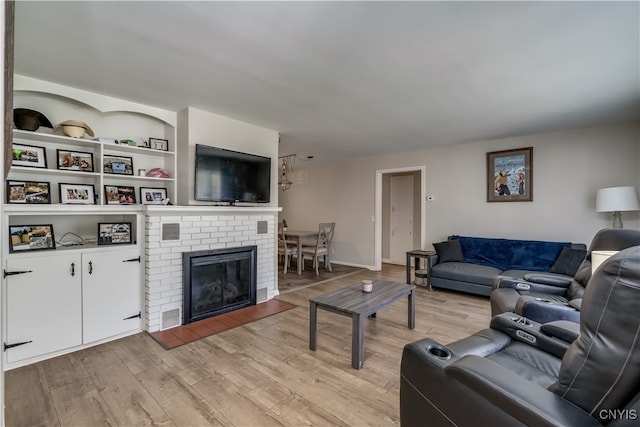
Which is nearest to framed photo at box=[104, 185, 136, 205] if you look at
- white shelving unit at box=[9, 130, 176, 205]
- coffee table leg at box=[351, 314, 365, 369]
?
white shelving unit at box=[9, 130, 176, 205]

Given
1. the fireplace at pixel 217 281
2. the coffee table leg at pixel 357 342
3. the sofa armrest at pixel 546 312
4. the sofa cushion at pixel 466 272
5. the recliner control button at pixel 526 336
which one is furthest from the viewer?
the sofa cushion at pixel 466 272

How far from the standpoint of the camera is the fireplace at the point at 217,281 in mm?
3168

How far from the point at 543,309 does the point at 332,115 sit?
2724 mm

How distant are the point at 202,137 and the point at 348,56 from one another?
2.01m

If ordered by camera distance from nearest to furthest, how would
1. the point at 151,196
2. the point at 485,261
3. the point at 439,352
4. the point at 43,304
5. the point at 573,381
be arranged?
the point at 573,381, the point at 439,352, the point at 43,304, the point at 151,196, the point at 485,261

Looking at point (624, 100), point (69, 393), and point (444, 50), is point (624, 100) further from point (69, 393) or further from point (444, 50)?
point (69, 393)

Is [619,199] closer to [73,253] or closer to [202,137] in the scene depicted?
[202,137]

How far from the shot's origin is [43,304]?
7.77ft

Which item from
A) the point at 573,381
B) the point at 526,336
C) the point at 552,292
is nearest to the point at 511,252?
the point at 552,292

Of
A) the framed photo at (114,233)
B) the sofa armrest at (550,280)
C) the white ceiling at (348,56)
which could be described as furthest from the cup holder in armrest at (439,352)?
the framed photo at (114,233)

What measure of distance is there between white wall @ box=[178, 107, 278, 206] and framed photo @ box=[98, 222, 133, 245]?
0.62 m

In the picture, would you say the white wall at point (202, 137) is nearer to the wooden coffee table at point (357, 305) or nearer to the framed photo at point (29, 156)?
the framed photo at point (29, 156)

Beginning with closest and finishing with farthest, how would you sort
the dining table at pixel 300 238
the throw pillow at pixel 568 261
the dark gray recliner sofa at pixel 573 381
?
the dark gray recliner sofa at pixel 573 381 → the throw pillow at pixel 568 261 → the dining table at pixel 300 238

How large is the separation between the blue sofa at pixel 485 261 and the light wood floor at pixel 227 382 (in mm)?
1152
